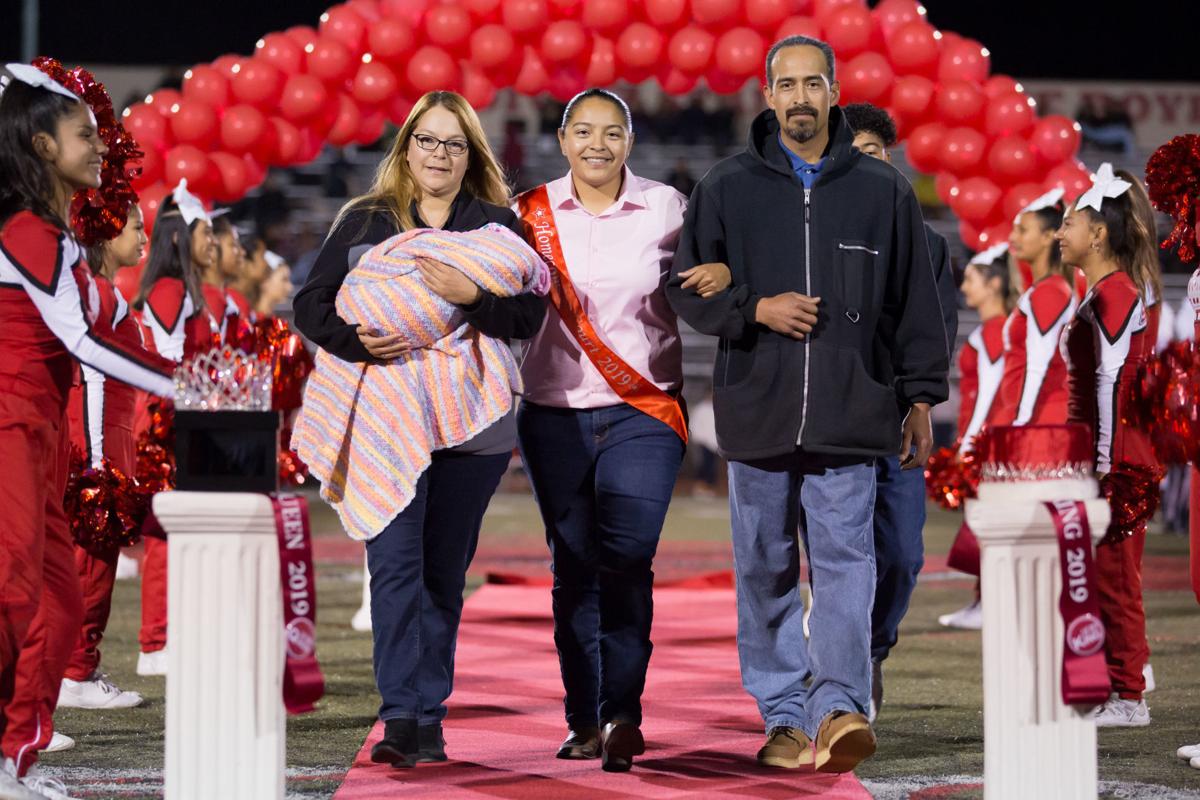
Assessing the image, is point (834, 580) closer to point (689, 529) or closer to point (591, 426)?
point (591, 426)

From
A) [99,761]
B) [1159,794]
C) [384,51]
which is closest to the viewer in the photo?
[1159,794]

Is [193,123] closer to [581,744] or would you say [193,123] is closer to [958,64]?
[958,64]

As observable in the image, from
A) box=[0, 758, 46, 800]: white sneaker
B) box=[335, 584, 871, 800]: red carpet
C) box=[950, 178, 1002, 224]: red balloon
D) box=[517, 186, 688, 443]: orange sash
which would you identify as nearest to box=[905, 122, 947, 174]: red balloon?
box=[950, 178, 1002, 224]: red balloon

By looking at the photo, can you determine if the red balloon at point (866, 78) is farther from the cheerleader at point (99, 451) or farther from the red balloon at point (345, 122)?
the cheerleader at point (99, 451)

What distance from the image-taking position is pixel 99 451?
6.19 meters

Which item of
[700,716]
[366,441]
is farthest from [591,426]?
[700,716]

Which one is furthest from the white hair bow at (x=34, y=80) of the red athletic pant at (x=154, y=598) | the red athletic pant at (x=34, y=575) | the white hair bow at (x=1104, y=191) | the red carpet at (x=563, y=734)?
the white hair bow at (x=1104, y=191)

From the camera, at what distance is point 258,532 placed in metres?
3.76

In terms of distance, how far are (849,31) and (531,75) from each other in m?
1.84

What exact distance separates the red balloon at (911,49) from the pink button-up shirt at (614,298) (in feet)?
16.3

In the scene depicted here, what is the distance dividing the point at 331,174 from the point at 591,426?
57.3 ft

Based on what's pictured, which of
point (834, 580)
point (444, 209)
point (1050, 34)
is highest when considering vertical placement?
point (1050, 34)

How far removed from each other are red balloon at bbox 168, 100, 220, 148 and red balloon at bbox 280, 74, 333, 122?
0.42 m

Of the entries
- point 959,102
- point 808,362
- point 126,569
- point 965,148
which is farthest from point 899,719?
point 126,569
